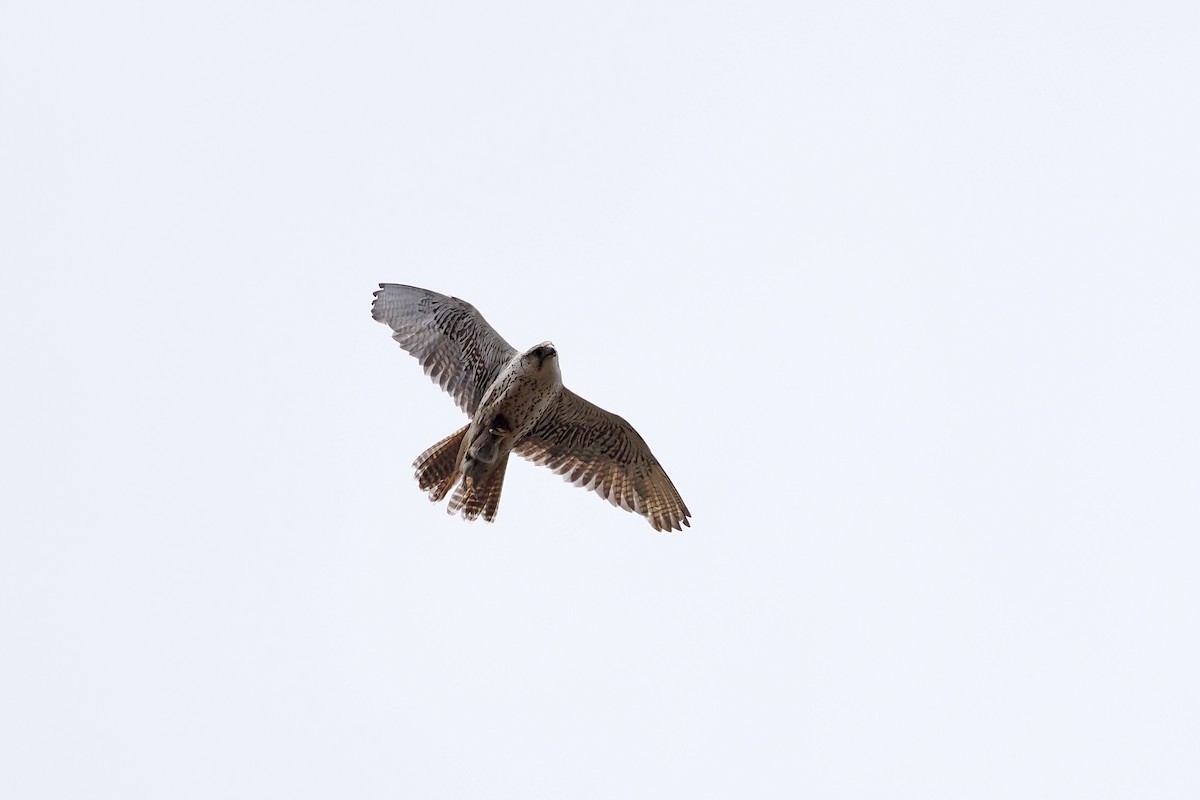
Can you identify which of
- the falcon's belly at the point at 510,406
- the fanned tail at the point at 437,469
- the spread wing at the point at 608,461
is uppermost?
the spread wing at the point at 608,461

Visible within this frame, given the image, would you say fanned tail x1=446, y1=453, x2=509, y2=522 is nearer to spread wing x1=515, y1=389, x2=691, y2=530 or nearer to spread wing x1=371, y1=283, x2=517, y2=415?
spread wing x1=515, y1=389, x2=691, y2=530

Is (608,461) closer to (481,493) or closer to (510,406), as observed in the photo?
(481,493)

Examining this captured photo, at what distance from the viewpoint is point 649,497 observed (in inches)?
637

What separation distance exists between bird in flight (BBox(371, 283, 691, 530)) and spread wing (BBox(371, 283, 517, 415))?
0.01m

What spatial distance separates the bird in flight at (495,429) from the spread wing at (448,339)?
11 mm

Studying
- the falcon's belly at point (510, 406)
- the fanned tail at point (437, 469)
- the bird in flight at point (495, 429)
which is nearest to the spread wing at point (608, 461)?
the bird in flight at point (495, 429)

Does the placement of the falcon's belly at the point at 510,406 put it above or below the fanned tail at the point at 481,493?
above

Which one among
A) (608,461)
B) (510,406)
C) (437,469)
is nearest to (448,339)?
(510,406)

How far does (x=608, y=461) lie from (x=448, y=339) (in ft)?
7.35

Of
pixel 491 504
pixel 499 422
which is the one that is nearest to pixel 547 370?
pixel 499 422

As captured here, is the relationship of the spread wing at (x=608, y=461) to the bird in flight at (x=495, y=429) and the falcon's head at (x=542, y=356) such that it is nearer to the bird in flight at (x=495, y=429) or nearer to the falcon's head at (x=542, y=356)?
the bird in flight at (x=495, y=429)

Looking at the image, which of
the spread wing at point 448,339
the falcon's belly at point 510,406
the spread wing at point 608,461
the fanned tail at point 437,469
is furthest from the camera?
the spread wing at point 608,461

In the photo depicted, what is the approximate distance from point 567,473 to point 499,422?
1.43 meters

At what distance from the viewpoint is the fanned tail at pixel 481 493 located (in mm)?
15484
